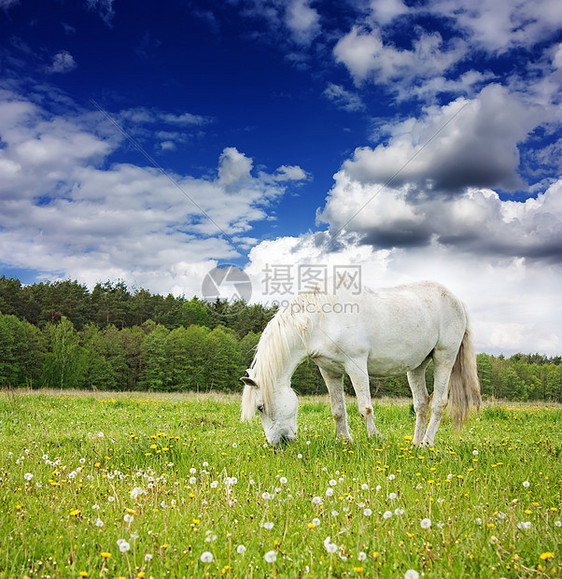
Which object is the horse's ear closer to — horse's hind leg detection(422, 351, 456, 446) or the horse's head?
the horse's head

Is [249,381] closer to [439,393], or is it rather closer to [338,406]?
[338,406]

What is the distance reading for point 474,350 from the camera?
27.9 ft

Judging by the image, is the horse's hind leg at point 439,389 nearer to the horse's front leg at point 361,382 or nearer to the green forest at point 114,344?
the horse's front leg at point 361,382

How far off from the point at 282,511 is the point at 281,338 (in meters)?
3.13

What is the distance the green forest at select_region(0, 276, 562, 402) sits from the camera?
52.4 metres

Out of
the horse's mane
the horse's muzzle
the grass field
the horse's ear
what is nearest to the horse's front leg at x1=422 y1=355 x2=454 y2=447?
the grass field

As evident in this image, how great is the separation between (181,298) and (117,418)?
8619 cm

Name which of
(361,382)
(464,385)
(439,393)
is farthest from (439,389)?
(361,382)

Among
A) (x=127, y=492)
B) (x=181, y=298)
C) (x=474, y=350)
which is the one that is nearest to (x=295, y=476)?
(x=127, y=492)

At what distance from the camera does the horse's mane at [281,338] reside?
630 cm

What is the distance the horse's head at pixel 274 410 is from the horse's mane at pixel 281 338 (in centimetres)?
4

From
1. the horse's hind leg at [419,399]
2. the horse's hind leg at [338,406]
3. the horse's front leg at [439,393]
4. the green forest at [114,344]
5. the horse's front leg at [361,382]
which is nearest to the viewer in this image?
the horse's front leg at [361,382]

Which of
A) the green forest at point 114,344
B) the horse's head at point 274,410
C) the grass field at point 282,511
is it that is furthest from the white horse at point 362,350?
the green forest at point 114,344

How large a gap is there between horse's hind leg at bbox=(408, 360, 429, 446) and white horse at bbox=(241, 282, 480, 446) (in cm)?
2
